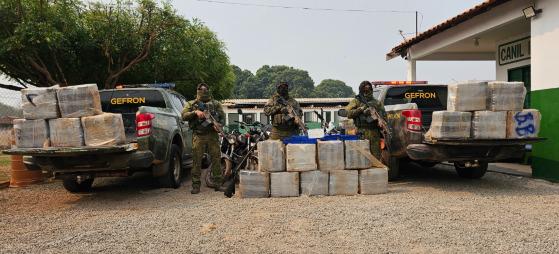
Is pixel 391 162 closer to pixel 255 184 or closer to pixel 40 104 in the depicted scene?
pixel 255 184

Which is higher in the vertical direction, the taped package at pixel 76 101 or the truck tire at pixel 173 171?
the taped package at pixel 76 101

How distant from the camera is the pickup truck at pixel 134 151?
19.1ft

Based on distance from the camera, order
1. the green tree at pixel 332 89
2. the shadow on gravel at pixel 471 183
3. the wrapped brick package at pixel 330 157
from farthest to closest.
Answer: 1. the green tree at pixel 332 89
2. the shadow on gravel at pixel 471 183
3. the wrapped brick package at pixel 330 157

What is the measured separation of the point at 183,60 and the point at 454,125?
30.9 feet

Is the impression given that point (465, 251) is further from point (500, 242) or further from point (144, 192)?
point (144, 192)

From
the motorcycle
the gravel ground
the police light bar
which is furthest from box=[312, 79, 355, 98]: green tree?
the gravel ground

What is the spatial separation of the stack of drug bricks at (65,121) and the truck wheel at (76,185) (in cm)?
142

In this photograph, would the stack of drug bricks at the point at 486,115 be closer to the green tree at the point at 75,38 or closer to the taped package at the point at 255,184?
the taped package at the point at 255,184

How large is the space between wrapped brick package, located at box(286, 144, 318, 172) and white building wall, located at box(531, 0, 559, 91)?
4.24 meters

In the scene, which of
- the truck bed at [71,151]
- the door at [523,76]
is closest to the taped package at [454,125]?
the truck bed at [71,151]

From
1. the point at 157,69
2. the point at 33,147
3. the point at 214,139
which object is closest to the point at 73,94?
the point at 33,147

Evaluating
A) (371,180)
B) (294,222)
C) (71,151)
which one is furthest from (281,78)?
(294,222)

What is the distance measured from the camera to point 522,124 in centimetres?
624

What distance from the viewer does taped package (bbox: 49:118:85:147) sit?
5723mm
